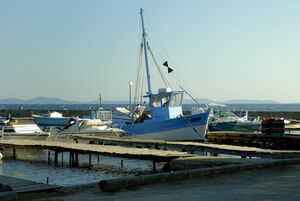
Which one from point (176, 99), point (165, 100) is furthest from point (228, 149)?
point (176, 99)

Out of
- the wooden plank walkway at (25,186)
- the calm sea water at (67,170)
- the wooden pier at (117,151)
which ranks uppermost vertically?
the wooden plank walkway at (25,186)

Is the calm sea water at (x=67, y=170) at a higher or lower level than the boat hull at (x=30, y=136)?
lower

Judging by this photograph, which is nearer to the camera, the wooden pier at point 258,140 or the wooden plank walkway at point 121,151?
the wooden plank walkway at point 121,151

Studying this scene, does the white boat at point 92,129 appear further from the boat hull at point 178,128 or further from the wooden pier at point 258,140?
the wooden pier at point 258,140

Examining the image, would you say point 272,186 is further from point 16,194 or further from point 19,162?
point 19,162

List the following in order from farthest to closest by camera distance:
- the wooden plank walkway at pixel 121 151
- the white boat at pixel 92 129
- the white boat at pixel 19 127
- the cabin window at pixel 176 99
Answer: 1. the white boat at pixel 19 127
2. the cabin window at pixel 176 99
3. the white boat at pixel 92 129
4. the wooden plank walkway at pixel 121 151

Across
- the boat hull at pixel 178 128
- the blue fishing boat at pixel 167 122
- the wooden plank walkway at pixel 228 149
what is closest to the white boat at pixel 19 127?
the blue fishing boat at pixel 167 122

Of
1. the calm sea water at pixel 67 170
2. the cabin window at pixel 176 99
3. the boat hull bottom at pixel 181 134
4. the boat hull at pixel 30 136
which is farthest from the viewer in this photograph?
the cabin window at pixel 176 99

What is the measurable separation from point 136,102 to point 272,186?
29.9m

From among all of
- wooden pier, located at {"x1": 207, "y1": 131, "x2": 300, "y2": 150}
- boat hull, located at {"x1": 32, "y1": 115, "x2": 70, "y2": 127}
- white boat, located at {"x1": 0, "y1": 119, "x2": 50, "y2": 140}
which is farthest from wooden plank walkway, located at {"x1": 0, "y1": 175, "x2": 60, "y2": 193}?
boat hull, located at {"x1": 32, "y1": 115, "x2": 70, "y2": 127}

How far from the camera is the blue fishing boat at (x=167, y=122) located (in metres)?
35.5

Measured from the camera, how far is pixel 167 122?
1395 inches

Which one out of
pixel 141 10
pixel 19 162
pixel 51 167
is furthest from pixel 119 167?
pixel 141 10

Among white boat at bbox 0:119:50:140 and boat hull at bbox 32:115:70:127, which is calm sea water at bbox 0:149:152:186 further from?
boat hull at bbox 32:115:70:127
